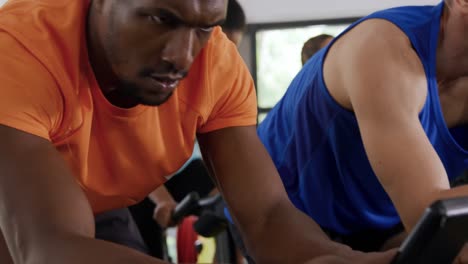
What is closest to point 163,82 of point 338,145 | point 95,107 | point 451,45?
point 95,107

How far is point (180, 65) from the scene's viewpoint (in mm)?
903

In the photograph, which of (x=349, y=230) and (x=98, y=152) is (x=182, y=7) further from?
(x=349, y=230)

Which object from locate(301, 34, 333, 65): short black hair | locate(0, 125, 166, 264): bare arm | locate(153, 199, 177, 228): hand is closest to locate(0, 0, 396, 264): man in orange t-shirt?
locate(0, 125, 166, 264): bare arm

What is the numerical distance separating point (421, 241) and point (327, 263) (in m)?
0.19

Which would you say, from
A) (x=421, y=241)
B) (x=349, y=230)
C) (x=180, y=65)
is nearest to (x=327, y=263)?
(x=421, y=241)

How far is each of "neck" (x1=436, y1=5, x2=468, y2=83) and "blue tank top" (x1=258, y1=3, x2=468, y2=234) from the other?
2 cm

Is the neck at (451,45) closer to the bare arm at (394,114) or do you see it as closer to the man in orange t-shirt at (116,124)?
the bare arm at (394,114)

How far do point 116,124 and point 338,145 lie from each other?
0.35 metres

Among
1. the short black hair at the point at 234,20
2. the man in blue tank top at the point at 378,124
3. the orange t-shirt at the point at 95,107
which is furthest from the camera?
the short black hair at the point at 234,20

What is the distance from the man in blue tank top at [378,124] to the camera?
3.12ft

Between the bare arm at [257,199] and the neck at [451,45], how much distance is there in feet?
0.99

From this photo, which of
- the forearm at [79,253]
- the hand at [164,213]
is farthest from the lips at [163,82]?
the hand at [164,213]

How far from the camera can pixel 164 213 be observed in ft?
6.81

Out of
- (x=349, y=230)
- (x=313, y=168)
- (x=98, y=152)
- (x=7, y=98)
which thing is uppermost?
(x=7, y=98)
